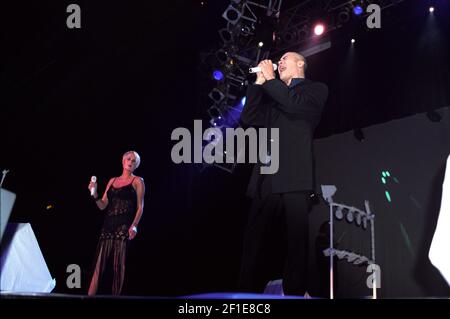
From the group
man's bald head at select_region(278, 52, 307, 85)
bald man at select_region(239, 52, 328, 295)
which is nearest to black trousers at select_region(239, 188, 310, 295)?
bald man at select_region(239, 52, 328, 295)

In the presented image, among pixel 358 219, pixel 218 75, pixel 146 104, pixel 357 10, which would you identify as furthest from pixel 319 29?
pixel 358 219

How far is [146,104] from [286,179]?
12.7 ft

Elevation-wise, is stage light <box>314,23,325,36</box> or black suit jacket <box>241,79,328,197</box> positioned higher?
stage light <box>314,23,325,36</box>

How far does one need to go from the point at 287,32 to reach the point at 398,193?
276 centimetres

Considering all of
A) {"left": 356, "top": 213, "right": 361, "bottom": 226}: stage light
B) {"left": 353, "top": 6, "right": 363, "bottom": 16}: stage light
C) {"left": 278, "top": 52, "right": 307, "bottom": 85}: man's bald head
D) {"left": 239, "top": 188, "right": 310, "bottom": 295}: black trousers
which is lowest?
{"left": 239, "top": 188, "right": 310, "bottom": 295}: black trousers

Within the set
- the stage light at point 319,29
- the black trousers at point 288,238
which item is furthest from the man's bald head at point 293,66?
the stage light at point 319,29

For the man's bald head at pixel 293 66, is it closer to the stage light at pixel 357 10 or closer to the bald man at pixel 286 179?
the bald man at pixel 286 179

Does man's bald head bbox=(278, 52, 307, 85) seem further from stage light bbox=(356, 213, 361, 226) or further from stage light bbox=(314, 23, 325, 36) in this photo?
stage light bbox=(356, 213, 361, 226)

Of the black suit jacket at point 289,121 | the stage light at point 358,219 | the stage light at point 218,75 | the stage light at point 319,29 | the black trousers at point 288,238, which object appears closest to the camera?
the black trousers at point 288,238

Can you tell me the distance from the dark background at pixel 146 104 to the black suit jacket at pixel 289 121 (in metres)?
3.17

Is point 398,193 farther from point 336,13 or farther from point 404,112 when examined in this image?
point 336,13

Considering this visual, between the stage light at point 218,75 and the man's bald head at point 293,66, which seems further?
the stage light at point 218,75

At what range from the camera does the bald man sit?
237 centimetres

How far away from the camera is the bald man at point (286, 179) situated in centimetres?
237
